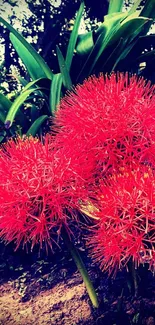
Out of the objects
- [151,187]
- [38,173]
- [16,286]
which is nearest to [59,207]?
[38,173]

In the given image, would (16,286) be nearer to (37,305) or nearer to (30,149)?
(37,305)

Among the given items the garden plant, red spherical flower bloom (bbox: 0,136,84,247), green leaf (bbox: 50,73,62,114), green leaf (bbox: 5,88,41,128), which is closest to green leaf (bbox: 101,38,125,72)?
green leaf (bbox: 50,73,62,114)

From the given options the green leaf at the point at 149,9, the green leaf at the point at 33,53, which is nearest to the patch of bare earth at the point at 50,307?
the green leaf at the point at 33,53

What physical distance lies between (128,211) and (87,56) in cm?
103

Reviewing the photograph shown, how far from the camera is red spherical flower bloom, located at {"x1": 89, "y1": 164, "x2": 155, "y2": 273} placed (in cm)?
70

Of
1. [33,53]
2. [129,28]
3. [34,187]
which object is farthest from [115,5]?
[34,187]

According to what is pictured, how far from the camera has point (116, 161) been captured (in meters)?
0.80

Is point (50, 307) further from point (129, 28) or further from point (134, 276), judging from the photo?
point (129, 28)

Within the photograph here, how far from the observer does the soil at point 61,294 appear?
104cm

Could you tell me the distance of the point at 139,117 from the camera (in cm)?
79

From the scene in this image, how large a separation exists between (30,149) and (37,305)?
0.65m

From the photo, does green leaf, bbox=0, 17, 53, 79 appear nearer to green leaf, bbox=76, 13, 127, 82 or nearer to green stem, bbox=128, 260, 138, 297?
green leaf, bbox=76, 13, 127, 82

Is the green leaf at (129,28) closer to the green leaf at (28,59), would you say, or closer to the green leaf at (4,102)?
the green leaf at (28,59)

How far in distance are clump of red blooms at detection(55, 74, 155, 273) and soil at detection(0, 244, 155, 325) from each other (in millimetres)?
315
